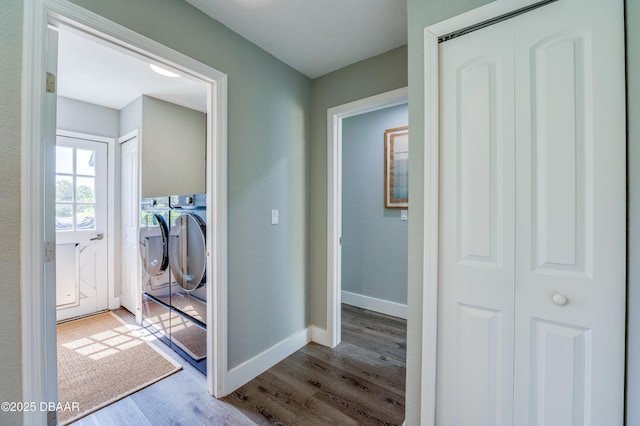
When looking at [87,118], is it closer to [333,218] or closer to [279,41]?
[279,41]

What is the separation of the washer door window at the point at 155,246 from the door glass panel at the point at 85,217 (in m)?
1.04

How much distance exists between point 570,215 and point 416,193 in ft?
1.81

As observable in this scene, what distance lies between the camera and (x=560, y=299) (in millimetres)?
983

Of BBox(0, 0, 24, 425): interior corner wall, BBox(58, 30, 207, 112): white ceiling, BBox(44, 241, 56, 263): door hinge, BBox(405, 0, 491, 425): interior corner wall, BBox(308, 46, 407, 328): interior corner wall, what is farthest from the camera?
BBox(308, 46, 407, 328): interior corner wall

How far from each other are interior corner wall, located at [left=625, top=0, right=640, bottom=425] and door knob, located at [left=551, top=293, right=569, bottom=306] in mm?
167

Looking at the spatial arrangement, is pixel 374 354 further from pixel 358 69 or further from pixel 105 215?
pixel 105 215

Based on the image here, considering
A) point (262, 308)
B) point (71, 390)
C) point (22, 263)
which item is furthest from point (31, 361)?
point (262, 308)

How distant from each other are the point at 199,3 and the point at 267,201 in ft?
4.25

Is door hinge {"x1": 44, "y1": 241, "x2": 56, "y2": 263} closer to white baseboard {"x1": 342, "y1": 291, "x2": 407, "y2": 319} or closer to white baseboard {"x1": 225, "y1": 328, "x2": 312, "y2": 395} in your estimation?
white baseboard {"x1": 225, "y1": 328, "x2": 312, "y2": 395}

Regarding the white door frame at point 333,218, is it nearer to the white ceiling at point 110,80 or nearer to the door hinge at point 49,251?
the white ceiling at point 110,80

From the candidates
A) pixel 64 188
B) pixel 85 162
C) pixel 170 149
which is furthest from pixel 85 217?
pixel 170 149

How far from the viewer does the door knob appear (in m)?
0.98

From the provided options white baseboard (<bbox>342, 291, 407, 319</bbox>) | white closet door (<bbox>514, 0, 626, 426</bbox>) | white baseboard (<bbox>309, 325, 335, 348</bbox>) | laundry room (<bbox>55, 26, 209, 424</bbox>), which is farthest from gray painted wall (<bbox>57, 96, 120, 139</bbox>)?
white closet door (<bbox>514, 0, 626, 426</bbox>)

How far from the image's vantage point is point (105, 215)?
10.5 ft
